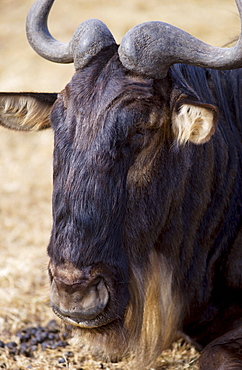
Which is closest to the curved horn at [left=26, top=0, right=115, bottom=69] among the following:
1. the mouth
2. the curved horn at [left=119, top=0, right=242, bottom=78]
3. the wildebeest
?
the wildebeest

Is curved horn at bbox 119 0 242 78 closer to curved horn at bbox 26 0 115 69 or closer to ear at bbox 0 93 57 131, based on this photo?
curved horn at bbox 26 0 115 69

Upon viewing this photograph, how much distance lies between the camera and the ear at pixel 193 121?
11.2 feet

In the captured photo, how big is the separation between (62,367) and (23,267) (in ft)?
8.10

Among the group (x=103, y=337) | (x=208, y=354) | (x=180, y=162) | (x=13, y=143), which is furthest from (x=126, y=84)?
(x=13, y=143)

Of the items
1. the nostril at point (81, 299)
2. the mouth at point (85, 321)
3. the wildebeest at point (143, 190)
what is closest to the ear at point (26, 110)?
the wildebeest at point (143, 190)

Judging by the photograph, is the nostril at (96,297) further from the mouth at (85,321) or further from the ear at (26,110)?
the ear at (26,110)

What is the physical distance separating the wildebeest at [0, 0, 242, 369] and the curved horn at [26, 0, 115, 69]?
0.01 meters

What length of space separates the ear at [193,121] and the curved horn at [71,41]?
744 millimetres

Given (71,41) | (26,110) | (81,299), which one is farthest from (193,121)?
(26,110)

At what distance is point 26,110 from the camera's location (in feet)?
14.0

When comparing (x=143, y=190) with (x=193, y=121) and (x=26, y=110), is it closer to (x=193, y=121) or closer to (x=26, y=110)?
(x=193, y=121)

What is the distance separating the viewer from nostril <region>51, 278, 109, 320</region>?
3340 millimetres

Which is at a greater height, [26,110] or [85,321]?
[26,110]

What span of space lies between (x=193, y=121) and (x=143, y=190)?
0.59 m
